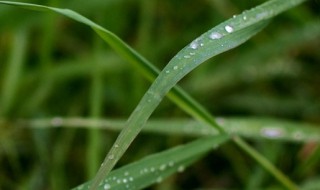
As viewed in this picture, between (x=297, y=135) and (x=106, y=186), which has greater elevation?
(x=106, y=186)

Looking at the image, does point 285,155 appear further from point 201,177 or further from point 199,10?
point 199,10

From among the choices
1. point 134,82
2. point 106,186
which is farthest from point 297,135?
point 106,186

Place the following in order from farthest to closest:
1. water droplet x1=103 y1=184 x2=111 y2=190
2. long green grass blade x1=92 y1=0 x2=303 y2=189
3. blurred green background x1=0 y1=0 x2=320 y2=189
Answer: blurred green background x1=0 y1=0 x2=320 y2=189 → water droplet x1=103 y1=184 x2=111 y2=190 → long green grass blade x1=92 y1=0 x2=303 y2=189

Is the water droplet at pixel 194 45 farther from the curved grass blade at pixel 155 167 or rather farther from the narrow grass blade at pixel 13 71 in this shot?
the narrow grass blade at pixel 13 71

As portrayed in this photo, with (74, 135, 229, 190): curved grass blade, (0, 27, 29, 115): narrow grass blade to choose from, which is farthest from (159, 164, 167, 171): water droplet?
(0, 27, 29, 115): narrow grass blade

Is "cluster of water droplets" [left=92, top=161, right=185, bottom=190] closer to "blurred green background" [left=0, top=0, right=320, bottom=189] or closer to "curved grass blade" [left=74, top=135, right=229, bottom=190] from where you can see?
"curved grass blade" [left=74, top=135, right=229, bottom=190]

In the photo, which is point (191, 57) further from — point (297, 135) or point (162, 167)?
point (297, 135)
